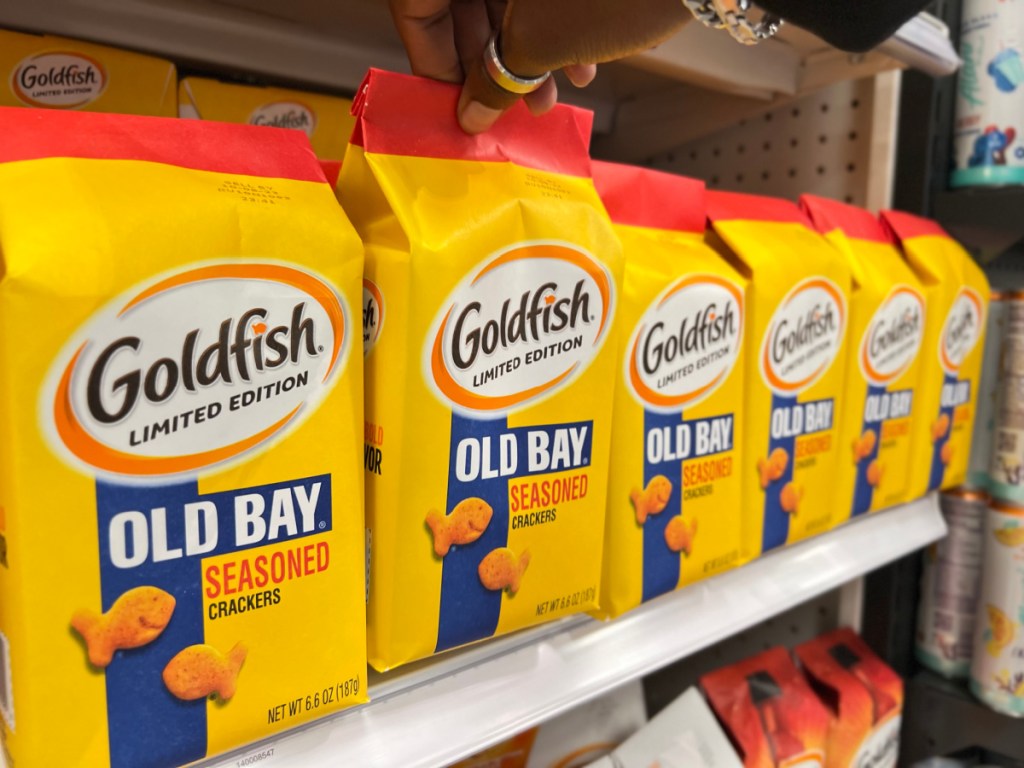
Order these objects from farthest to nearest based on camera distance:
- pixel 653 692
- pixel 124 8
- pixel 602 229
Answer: pixel 653 692, pixel 124 8, pixel 602 229

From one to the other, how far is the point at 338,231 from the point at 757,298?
1.59 feet

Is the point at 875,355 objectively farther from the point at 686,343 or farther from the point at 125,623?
the point at 125,623

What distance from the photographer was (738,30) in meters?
0.53

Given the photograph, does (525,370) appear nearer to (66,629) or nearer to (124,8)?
(66,629)

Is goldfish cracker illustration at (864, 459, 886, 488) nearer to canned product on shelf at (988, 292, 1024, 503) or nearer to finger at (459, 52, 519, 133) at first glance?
canned product on shelf at (988, 292, 1024, 503)

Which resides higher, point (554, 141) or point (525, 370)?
point (554, 141)

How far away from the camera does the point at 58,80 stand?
705 millimetres

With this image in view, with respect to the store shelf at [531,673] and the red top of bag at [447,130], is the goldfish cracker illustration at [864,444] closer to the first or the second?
the store shelf at [531,673]

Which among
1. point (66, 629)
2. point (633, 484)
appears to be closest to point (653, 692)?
point (633, 484)

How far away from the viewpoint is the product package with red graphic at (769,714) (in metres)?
1.01

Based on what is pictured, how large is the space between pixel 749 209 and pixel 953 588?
30.6 inches

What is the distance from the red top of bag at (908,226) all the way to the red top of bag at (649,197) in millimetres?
395

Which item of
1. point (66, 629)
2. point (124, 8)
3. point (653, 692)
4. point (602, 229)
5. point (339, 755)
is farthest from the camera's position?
point (653, 692)

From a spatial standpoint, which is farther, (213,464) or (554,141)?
(554,141)
